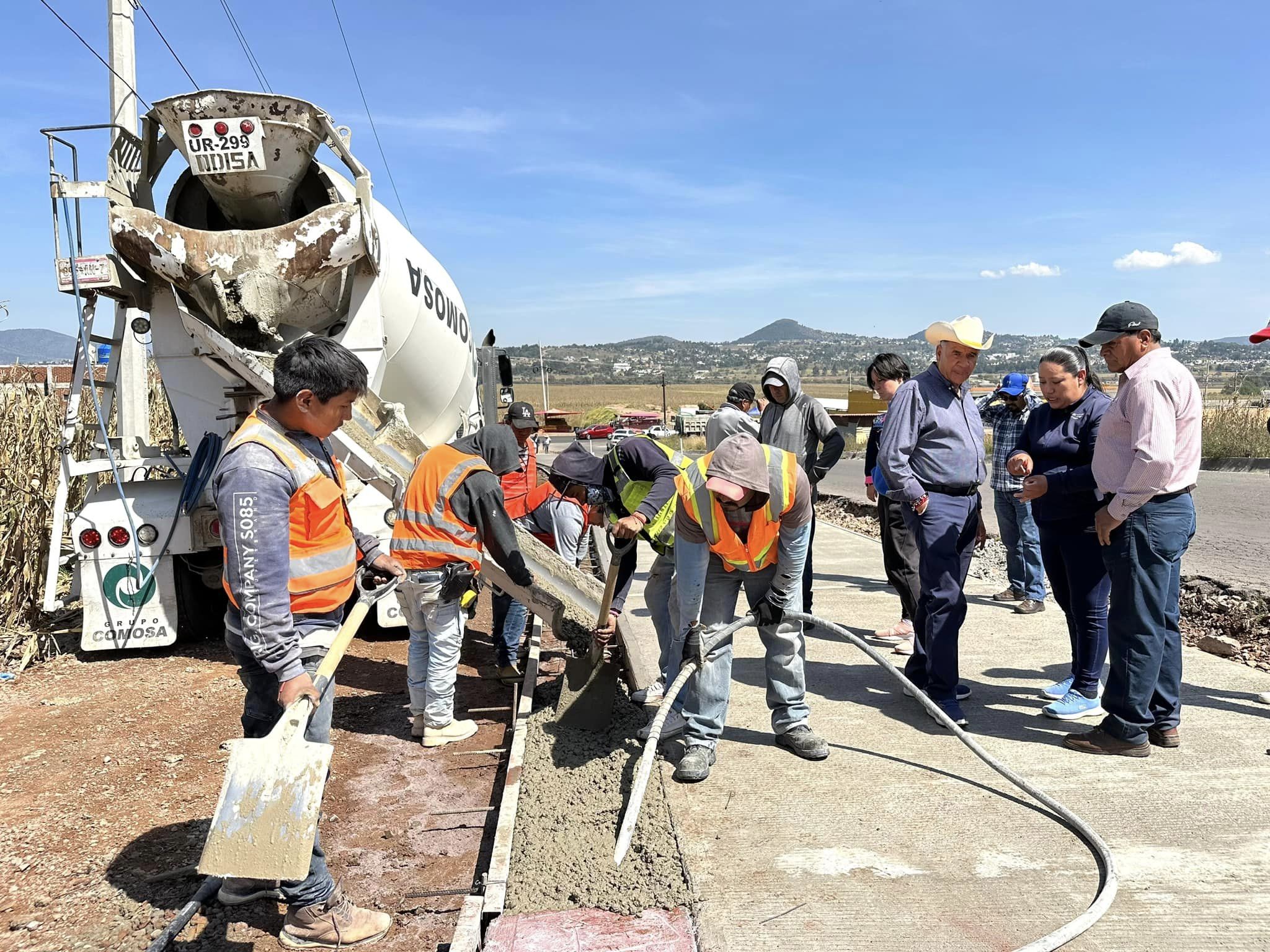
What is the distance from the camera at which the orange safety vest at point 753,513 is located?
12.1 ft

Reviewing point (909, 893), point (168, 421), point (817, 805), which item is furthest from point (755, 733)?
point (168, 421)

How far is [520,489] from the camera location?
615 centimetres

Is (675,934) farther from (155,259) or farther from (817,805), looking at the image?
(155,259)

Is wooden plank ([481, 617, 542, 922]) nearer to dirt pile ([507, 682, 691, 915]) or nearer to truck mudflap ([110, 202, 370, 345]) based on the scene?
dirt pile ([507, 682, 691, 915])

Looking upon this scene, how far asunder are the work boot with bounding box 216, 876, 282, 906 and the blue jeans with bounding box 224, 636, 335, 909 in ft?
0.85

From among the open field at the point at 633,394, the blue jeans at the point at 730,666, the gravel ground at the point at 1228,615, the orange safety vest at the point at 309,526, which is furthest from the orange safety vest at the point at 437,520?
the open field at the point at 633,394

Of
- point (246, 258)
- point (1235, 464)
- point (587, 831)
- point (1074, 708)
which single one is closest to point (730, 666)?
point (587, 831)

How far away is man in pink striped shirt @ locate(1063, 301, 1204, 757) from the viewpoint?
3793 millimetres

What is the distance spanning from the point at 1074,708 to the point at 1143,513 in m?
1.20

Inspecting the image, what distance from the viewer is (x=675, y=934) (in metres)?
2.71

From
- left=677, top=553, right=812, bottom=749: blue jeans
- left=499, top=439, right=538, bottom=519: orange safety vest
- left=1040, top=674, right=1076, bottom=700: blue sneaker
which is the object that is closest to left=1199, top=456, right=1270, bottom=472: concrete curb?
left=1040, top=674, right=1076, bottom=700: blue sneaker

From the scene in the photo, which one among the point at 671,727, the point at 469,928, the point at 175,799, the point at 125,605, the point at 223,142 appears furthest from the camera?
the point at 125,605

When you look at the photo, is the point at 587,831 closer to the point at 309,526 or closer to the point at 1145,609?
the point at 309,526

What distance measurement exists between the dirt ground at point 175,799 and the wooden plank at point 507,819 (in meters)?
0.23
